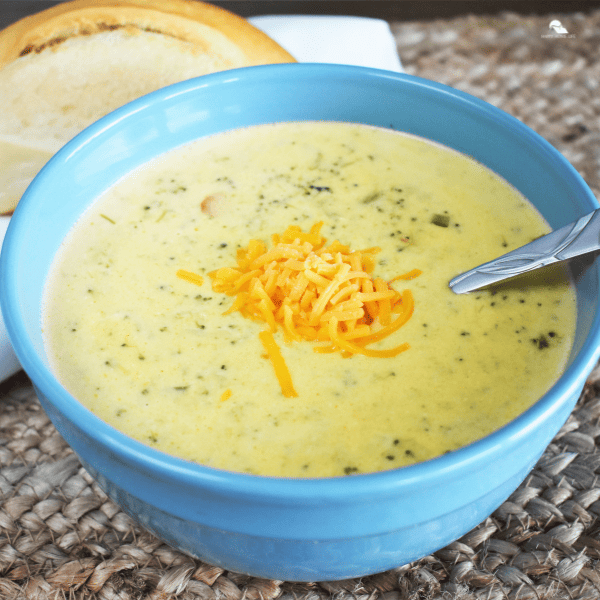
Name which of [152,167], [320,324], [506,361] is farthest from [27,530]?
[506,361]

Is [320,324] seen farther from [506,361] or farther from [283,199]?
[283,199]

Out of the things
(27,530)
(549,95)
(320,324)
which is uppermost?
(320,324)

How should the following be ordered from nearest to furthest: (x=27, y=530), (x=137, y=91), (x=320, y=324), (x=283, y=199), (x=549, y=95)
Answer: (x=320, y=324)
(x=27, y=530)
(x=283, y=199)
(x=137, y=91)
(x=549, y=95)
